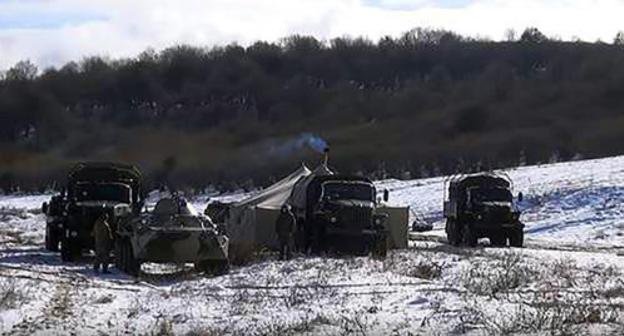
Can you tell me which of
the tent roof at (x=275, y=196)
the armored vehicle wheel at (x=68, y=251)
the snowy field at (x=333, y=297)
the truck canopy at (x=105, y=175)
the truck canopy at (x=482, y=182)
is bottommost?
the armored vehicle wheel at (x=68, y=251)

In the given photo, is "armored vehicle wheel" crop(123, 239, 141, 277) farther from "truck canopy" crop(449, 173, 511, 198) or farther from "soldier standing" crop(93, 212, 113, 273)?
"truck canopy" crop(449, 173, 511, 198)

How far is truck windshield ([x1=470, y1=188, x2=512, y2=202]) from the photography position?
4291 centimetres

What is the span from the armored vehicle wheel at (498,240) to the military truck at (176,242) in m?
16.9

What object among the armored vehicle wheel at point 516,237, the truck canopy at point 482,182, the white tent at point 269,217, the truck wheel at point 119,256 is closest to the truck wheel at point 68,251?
the truck wheel at point 119,256

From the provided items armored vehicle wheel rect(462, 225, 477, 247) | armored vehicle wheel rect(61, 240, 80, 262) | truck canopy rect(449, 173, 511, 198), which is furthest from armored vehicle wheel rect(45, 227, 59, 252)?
truck canopy rect(449, 173, 511, 198)

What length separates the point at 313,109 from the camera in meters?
54.7

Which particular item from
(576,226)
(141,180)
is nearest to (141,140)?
(141,180)

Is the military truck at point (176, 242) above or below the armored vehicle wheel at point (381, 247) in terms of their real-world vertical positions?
above

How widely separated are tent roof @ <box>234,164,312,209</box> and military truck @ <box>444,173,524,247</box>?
5.82 meters

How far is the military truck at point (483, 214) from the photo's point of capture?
41.6m

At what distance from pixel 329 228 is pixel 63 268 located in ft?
28.3

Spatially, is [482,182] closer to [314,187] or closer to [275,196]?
[275,196]

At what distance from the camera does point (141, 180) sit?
118 feet

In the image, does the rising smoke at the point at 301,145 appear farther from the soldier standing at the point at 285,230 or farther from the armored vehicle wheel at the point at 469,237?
the soldier standing at the point at 285,230
